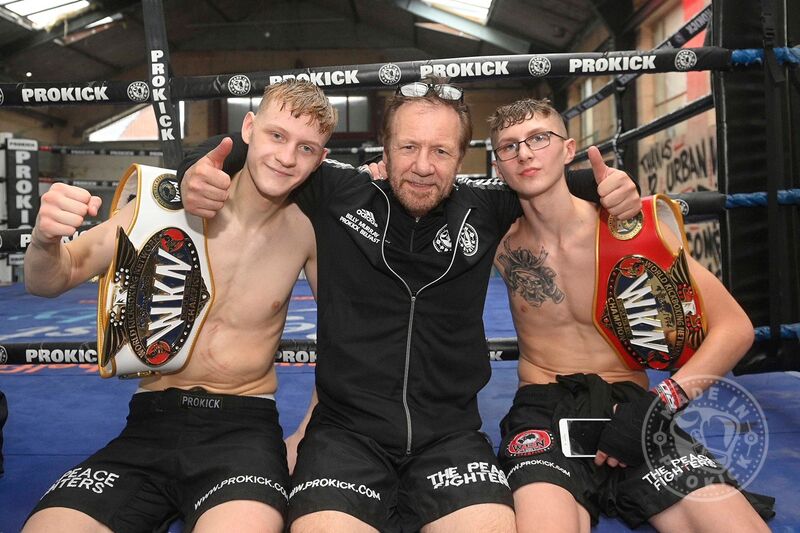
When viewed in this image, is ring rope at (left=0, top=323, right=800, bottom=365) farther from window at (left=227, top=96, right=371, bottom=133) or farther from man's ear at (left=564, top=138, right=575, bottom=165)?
window at (left=227, top=96, right=371, bottom=133)

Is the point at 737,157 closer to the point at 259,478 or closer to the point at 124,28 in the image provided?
the point at 259,478

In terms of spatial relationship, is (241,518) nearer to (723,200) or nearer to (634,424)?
(634,424)

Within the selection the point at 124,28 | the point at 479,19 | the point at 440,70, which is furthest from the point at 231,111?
the point at 440,70

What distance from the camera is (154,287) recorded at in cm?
162

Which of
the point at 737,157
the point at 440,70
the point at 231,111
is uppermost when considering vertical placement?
the point at 231,111

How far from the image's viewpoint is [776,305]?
6.67ft

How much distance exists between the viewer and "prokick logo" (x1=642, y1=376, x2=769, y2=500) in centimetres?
142

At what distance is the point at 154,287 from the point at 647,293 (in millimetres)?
1402

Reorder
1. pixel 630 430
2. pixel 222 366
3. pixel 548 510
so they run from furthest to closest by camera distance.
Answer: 1. pixel 222 366
2. pixel 630 430
3. pixel 548 510

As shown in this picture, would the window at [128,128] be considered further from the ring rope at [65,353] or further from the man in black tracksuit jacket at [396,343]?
the man in black tracksuit jacket at [396,343]

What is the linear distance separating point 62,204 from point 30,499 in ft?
2.66

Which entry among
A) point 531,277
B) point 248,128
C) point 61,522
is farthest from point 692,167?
point 61,522

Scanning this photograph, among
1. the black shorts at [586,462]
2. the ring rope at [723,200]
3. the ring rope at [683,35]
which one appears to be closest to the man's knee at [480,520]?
the black shorts at [586,462]

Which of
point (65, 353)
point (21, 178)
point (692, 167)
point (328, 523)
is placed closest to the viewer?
point (328, 523)
